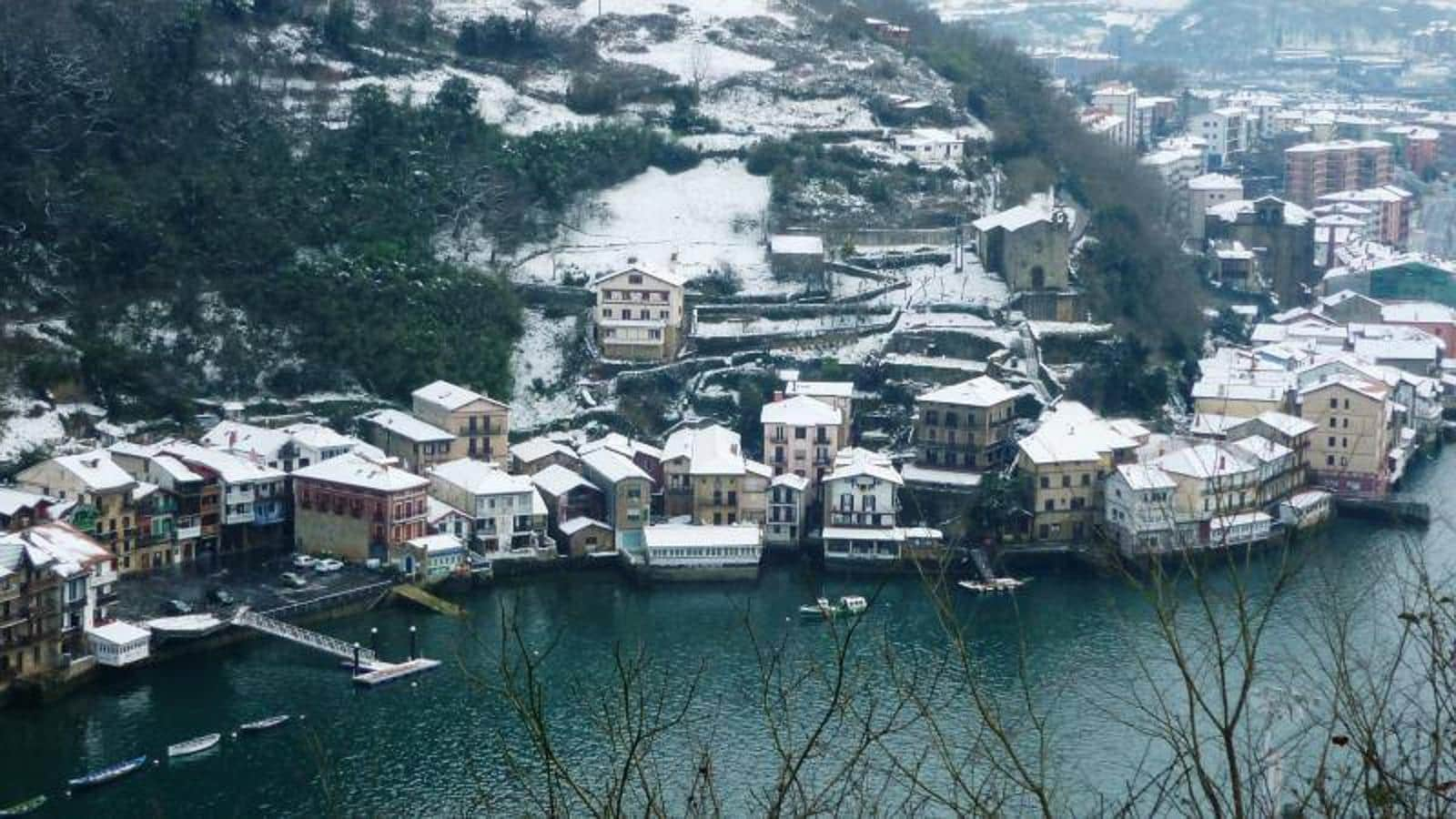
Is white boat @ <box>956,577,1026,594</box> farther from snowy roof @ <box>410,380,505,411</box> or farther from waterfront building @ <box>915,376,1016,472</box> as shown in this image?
snowy roof @ <box>410,380,505,411</box>

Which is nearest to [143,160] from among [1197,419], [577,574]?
[577,574]

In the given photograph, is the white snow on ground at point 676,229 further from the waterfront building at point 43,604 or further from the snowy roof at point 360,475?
the waterfront building at point 43,604

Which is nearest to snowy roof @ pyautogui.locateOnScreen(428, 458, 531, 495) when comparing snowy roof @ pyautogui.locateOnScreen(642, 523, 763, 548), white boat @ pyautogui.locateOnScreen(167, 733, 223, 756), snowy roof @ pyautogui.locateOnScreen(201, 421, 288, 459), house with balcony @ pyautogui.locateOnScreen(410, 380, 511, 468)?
house with balcony @ pyautogui.locateOnScreen(410, 380, 511, 468)

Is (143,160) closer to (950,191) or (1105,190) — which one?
(950,191)

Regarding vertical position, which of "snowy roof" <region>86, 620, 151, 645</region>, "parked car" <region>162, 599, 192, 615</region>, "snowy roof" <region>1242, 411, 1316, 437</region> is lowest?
"parked car" <region>162, 599, 192, 615</region>

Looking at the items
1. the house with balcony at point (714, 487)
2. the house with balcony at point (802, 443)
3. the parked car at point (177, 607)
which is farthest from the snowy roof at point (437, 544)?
the house with balcony at point (802, 443)

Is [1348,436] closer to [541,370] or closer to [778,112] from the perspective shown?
[541,370]

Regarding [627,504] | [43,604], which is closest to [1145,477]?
[627,504]
